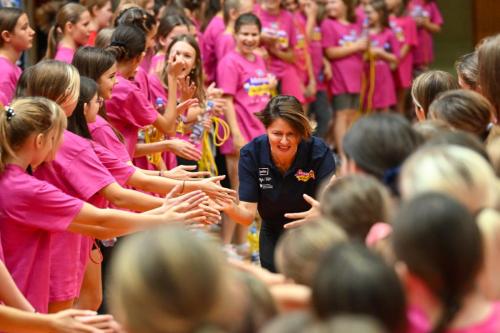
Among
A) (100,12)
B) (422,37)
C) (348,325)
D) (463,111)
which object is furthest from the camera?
(422,37)

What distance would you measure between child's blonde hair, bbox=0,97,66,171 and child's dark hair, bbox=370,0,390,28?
243 inches

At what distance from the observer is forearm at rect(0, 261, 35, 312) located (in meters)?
3.24

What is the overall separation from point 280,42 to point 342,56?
51.2 inches

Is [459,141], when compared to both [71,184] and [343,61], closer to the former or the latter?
[71,184]

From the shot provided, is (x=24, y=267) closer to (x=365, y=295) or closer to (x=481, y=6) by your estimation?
(x=365, y=295)

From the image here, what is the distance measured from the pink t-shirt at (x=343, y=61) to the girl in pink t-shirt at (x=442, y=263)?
6.86 metres

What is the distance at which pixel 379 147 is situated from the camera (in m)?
2.81

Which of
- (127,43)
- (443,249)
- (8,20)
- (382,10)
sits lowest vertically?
(382,10)

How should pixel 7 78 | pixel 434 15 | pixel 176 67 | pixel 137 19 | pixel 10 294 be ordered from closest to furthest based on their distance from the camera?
pixel 10 294
pixel 7 78
pixel 176 67
pixel 137 19
pixel 434 15

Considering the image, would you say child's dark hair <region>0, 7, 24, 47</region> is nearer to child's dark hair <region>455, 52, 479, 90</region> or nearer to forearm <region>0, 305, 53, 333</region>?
child's dark hair <region>455, 52, 479, 90</region>

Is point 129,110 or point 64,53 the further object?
point 64,53

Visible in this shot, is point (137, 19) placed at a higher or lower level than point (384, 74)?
higher

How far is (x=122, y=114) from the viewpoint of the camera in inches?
205

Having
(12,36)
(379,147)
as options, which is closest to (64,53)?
(12,36)
